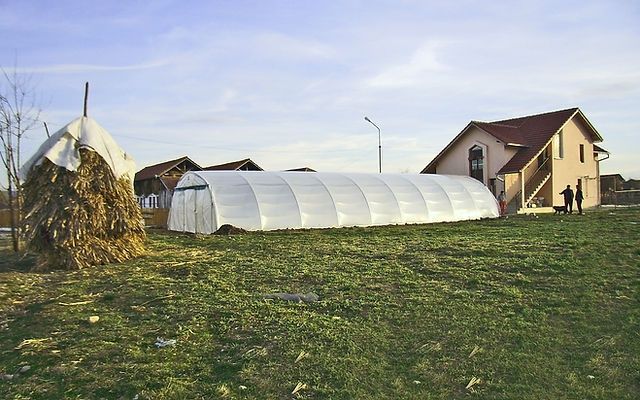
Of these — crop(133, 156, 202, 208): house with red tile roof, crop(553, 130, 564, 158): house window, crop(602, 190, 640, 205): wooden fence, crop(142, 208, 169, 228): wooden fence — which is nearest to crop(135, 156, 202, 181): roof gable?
crop(133, 156, 202, 208): house with red tile roof

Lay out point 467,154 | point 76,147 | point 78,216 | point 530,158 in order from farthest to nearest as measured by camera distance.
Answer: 1. point 467,154
2. point 530,158
3. point 76,147
4. point 78,216

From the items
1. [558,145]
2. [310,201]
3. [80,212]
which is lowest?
[80,212]

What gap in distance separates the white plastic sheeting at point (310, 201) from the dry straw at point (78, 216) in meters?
8.49

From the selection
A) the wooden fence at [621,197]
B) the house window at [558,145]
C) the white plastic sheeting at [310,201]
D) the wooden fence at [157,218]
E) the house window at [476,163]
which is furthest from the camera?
the wooden fence at [621,197]

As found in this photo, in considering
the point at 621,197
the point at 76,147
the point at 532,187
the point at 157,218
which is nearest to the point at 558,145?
the point at 532,187

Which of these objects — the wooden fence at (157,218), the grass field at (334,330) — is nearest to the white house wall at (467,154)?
A: the wooden fence at (157,218)

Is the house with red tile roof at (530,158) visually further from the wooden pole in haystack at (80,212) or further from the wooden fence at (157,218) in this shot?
the wooden pole in haystack at (80,212)

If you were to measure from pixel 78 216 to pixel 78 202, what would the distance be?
0.98 feet

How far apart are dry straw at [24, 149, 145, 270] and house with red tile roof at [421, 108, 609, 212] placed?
2492 cm

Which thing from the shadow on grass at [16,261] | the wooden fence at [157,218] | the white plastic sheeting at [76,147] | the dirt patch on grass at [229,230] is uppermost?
the white plastic sheeting at [76,147]

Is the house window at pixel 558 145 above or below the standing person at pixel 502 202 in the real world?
above

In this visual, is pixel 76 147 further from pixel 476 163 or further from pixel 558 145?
pixel 558 145

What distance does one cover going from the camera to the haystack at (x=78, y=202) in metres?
10.7

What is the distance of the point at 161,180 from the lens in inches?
1640
